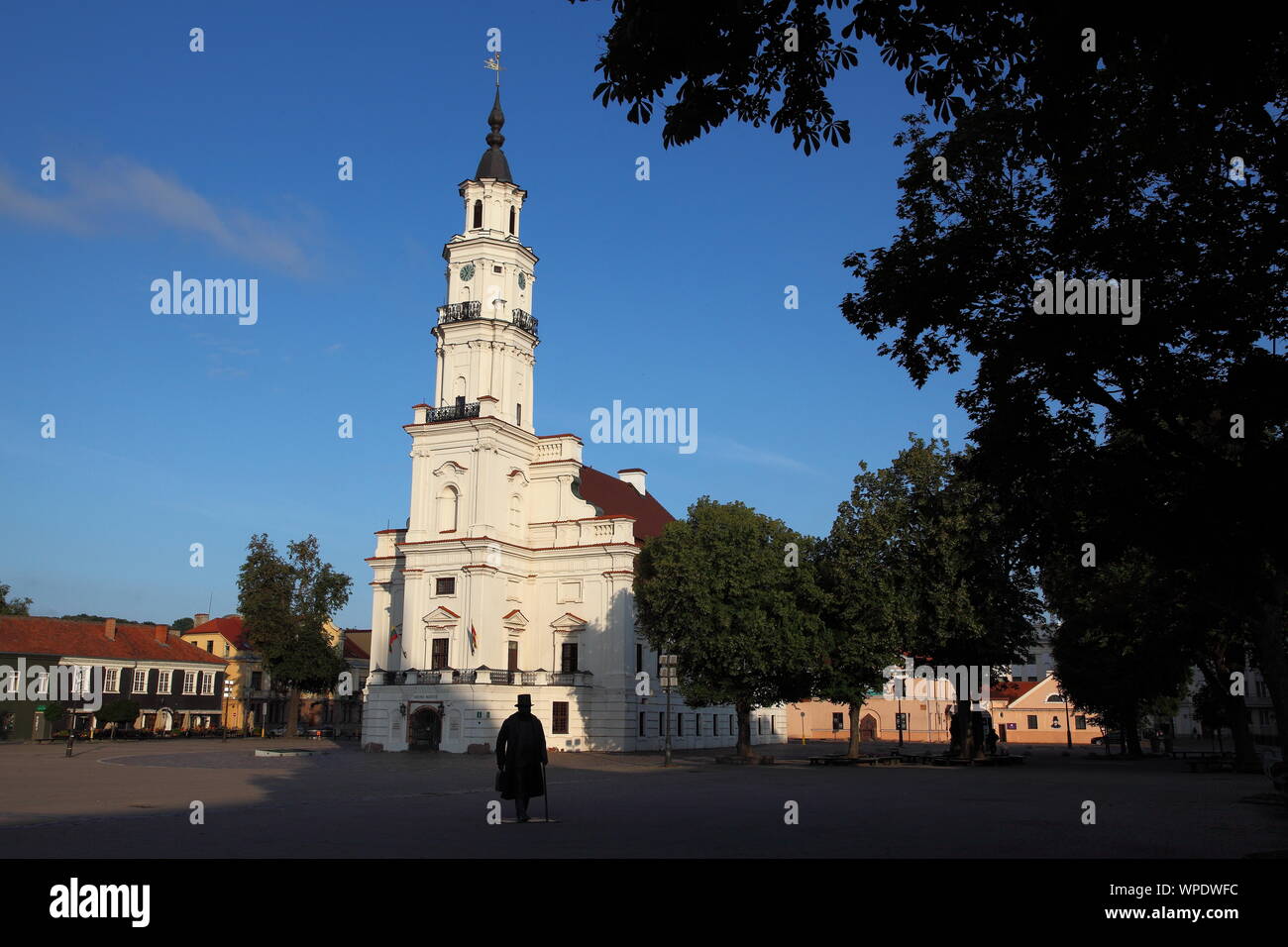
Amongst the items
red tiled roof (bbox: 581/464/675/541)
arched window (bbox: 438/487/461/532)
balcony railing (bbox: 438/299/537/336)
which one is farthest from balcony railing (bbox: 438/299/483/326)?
red tiled roof (bbox: 581/464/675/541)

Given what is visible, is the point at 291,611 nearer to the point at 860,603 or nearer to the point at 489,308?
the point at 489,308

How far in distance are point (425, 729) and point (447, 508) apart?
12983 millimetres

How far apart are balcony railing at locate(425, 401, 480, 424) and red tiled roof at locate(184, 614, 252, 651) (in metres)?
43.6

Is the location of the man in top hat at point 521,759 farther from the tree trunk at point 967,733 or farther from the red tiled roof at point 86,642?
the red tiled roof at point 86,642

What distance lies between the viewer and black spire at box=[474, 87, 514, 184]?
218 ft

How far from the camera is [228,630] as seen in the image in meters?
98.1

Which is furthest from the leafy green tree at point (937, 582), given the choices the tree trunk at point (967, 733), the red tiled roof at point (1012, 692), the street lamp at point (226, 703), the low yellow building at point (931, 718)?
the red tiled roof at point (1012, 692)

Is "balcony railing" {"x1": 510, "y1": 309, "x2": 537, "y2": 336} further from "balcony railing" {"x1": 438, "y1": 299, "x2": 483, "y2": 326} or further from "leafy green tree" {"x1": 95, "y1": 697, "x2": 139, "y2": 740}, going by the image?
"leafy green tree" {"x1": 95, "y1": 697, "x2": 139, "y2": 740}

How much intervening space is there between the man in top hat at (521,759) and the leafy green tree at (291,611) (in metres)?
61.4

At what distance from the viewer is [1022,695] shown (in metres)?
93.1
